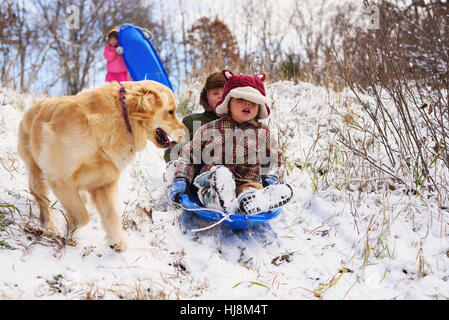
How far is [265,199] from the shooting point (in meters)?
2.14

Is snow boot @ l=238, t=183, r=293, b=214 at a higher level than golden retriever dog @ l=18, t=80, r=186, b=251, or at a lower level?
lower

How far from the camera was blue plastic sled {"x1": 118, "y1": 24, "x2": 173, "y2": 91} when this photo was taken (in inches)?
197

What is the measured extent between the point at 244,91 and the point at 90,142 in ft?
4.04

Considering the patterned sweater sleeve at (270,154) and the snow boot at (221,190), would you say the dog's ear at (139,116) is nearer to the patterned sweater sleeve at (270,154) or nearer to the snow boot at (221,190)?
the snow boot at (221,190)

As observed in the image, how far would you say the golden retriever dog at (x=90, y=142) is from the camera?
6.39ft

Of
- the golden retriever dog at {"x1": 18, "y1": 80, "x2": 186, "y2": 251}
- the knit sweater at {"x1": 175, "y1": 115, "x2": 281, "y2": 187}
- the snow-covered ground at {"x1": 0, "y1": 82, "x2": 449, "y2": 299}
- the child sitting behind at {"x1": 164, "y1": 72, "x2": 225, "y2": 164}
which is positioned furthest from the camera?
the child sitting behind at {"x1": 164, "y1": 72, "x2": 225, "y2": 164}

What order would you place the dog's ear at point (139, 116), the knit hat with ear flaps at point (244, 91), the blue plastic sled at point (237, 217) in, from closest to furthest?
1. the dog's ear at point (139, 116)
2. the blue plastic sled at point (237, 217)
3. the knit hat with ear flaps at point (244, 91)

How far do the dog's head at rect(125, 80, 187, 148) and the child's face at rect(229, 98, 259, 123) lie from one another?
1.59ft

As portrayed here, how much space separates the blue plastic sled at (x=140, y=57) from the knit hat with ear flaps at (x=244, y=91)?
254 cm

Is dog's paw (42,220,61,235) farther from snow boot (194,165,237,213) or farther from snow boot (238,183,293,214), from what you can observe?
snow boot (238,183,293,214)

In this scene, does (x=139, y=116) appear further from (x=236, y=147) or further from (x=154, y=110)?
(x=236, y=147)

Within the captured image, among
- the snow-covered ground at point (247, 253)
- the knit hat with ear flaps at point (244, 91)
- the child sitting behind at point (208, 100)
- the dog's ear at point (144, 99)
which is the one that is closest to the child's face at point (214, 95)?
the child sitting behind at point (208, 100)

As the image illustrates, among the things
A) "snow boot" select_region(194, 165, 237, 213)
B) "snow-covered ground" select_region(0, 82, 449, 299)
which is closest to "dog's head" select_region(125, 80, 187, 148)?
"snow boot" select_region(194, 165, 237, 213)

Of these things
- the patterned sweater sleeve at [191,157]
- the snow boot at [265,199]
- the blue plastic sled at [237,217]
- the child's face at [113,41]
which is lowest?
the blue plastic sled at [237,217]
